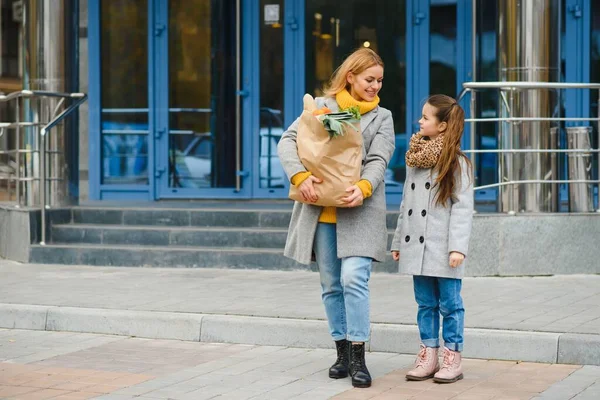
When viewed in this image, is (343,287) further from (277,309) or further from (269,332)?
(277,309)

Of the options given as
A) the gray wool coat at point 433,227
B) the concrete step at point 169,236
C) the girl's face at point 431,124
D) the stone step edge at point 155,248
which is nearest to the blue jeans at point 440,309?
the gray wool coat at point 433,227

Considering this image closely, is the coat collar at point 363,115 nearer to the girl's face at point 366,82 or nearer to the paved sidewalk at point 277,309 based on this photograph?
the girl's face at point 366,82

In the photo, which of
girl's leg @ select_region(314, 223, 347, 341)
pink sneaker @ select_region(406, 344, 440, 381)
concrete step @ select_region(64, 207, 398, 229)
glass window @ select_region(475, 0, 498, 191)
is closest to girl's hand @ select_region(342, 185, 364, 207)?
girl's leg @ select_region(314, 223, 347, 341)

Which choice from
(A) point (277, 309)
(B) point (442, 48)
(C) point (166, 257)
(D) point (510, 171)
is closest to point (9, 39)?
(B) point (442, 48)

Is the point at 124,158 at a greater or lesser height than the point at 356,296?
greater

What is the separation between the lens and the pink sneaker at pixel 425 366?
21.4ft

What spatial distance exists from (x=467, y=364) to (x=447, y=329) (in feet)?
2.31

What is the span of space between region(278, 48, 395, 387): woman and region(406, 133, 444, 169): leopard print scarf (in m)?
0.17

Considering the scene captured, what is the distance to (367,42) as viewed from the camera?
1430cm

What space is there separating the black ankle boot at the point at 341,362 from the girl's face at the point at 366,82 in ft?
4.78

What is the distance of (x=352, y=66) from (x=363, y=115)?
0.31m

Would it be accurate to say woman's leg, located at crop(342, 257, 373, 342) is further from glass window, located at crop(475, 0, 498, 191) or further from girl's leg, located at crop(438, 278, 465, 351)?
glass window, located at crop(475, 0, 498, 191)

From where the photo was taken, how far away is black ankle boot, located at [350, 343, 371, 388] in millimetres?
6383

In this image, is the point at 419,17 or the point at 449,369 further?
the point at 419,17
